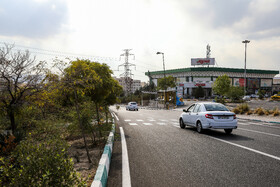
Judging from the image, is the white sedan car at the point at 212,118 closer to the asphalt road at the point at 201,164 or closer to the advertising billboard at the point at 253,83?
the asphalt road at the point at 201,164

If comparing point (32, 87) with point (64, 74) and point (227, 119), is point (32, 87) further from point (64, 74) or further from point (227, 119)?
point (227, 119)

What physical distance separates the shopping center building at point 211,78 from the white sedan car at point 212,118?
8369 centimetres

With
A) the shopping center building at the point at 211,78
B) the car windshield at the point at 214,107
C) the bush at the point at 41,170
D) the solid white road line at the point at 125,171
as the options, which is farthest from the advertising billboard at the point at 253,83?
the bush at the point at 41,170

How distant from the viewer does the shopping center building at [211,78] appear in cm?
9769

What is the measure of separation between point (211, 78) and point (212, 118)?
94.0 m

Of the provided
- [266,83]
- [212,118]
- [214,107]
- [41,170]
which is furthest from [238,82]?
[41,170]

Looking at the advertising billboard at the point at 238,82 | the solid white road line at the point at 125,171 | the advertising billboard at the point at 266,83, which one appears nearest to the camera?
the solid white road line at the point at 125,171

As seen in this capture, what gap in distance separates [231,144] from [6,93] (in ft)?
26.5

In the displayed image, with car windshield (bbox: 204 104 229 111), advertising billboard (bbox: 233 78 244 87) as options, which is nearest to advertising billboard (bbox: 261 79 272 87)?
advertising billboard (bbox: 233 78 244 87)

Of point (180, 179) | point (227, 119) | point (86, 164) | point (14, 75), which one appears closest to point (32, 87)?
point (14, 75)

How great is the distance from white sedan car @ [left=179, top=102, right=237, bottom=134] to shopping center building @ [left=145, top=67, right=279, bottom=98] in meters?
83.7

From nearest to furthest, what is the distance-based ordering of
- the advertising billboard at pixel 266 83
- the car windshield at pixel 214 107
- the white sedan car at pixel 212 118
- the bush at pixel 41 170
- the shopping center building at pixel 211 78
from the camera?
the bush at pixel 41 170 < the white sedan car at pixel 212 118 < the car windshield at pixel 214 107 < the shopping center building at pixel 211 78 < the advertising billboard at pixel 266 83

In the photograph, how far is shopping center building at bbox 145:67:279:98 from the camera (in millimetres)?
97688

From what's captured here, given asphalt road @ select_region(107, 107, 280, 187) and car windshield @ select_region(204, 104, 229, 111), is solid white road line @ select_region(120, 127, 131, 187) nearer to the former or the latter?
asphalt road @ select_region(107, 107, 280, 187)
